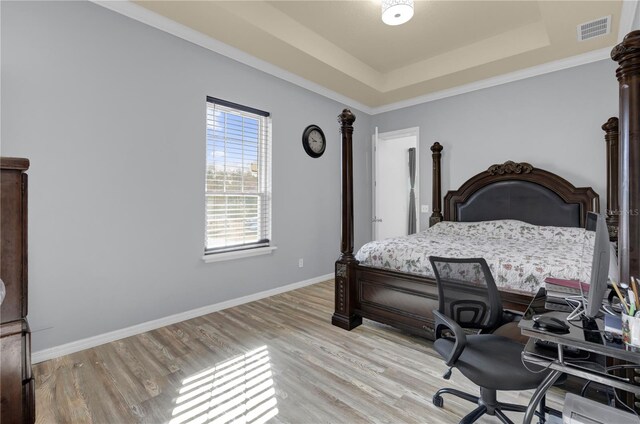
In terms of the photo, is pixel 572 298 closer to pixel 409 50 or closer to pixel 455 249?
pixel 455 249

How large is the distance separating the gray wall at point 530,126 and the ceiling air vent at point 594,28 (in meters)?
0.58

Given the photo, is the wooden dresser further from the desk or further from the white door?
the white door

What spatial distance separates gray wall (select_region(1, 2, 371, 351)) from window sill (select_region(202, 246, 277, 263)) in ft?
0.26

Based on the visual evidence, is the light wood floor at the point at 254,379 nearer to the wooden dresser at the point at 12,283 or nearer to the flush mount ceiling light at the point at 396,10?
the wooden dresser at the point at 12,283

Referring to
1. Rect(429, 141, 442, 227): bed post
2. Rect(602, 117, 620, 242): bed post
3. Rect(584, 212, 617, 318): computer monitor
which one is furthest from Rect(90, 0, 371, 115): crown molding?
Rect(584, 212, 617, 318): computer monitor

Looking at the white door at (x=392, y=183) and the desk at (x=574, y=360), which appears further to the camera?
the white door at (x=392, y=183)

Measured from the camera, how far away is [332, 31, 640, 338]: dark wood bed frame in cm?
118

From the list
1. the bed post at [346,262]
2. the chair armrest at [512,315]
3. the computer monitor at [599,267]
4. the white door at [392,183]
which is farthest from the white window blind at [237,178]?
the computer monitor at [599,267]

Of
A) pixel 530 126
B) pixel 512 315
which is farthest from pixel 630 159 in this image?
pixel 530 126

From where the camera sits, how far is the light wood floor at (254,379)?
1.69 metres

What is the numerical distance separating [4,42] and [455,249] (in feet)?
12.2

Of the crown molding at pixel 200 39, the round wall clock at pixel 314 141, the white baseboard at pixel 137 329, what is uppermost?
the crown molding at pixel 200 39

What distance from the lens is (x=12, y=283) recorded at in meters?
0.95

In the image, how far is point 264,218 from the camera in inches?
150
